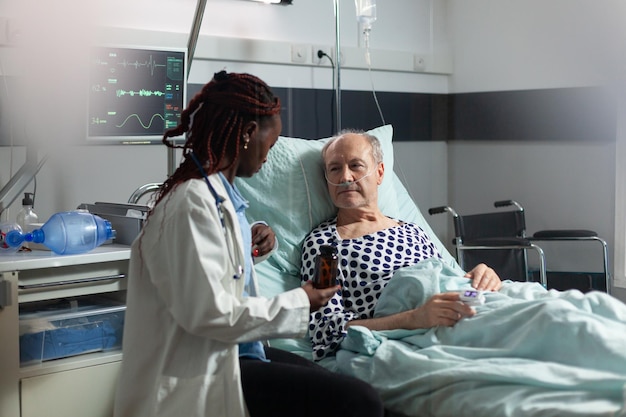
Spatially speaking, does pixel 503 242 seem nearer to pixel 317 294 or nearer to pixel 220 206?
pixel 317 294

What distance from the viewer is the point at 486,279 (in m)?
1.54

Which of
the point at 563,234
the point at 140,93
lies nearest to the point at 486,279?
the point at 563,234

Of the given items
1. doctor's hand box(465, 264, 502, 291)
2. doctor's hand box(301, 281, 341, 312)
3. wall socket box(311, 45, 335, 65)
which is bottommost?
doctor's hand box(301, 281, 341, 312)

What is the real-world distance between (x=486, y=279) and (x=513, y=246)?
106 millimetres

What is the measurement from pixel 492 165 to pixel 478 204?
0.09 metres

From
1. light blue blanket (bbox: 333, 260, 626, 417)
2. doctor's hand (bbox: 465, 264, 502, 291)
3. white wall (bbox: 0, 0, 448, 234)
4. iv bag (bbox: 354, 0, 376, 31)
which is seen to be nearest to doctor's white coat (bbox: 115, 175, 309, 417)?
light blue blanket (bbox: 333, 260, 626, 417)

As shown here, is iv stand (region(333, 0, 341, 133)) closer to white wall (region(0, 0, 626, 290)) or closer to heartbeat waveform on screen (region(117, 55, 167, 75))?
white wall (region(0, 0, 626, 290))

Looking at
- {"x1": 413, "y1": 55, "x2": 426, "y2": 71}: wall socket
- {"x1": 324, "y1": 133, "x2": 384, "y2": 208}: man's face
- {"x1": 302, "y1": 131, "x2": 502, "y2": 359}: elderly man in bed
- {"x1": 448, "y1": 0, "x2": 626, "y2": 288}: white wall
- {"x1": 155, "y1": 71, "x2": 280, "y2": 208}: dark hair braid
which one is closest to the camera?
{"x1": 448, "y1": 0, "x2": 626, "y2": 288}: white wall

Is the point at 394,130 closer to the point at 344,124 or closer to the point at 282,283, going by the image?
the point at 344,124

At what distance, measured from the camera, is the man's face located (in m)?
1.83

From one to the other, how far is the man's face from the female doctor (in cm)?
36

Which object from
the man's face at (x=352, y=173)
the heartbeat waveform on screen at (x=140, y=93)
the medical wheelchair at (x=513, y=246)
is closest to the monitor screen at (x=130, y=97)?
the heartbeat waveform on screen at (x=140, y=93)

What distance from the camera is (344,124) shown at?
1.86m

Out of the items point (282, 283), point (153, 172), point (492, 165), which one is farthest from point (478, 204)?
point (153, 172)
